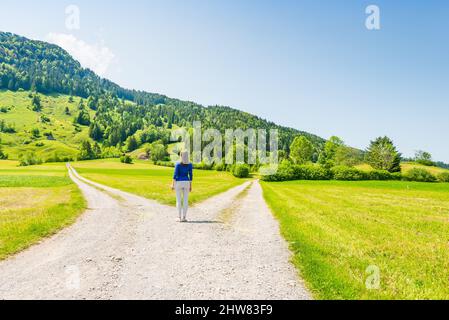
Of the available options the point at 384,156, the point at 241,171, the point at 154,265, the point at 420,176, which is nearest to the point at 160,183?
the point at 241,171

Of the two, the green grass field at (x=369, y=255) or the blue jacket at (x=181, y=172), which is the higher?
the blue jacket at (x=181, y=172)

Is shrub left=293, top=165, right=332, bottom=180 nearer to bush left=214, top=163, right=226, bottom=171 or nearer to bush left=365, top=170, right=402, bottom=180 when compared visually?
bush left=365, top=170, right=402, bottom=180

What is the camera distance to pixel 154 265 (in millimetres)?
9445

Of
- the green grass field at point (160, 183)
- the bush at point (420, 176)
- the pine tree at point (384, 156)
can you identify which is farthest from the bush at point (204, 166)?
the bush at point (420, 176)

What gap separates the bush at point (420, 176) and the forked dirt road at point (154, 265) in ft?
302

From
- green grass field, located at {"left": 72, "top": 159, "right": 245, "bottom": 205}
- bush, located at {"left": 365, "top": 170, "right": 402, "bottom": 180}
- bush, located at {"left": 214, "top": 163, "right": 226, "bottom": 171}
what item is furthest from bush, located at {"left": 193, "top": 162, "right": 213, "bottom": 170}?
bush, located at {"left": 365, "top": 170, "right": 402, "bottom": 180}

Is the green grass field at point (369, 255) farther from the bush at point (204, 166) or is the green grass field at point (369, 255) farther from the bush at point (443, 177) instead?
the bush at point (204, 166)

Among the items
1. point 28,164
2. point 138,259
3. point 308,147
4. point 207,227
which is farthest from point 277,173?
point 28,164

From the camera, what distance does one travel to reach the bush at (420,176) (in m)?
89.4

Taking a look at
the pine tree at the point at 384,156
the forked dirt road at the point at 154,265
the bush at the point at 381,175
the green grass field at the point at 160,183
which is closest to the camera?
the forked dirt road at the point at 154,265

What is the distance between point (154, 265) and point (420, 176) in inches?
A: 3982

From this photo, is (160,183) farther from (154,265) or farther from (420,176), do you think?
(420,176)
